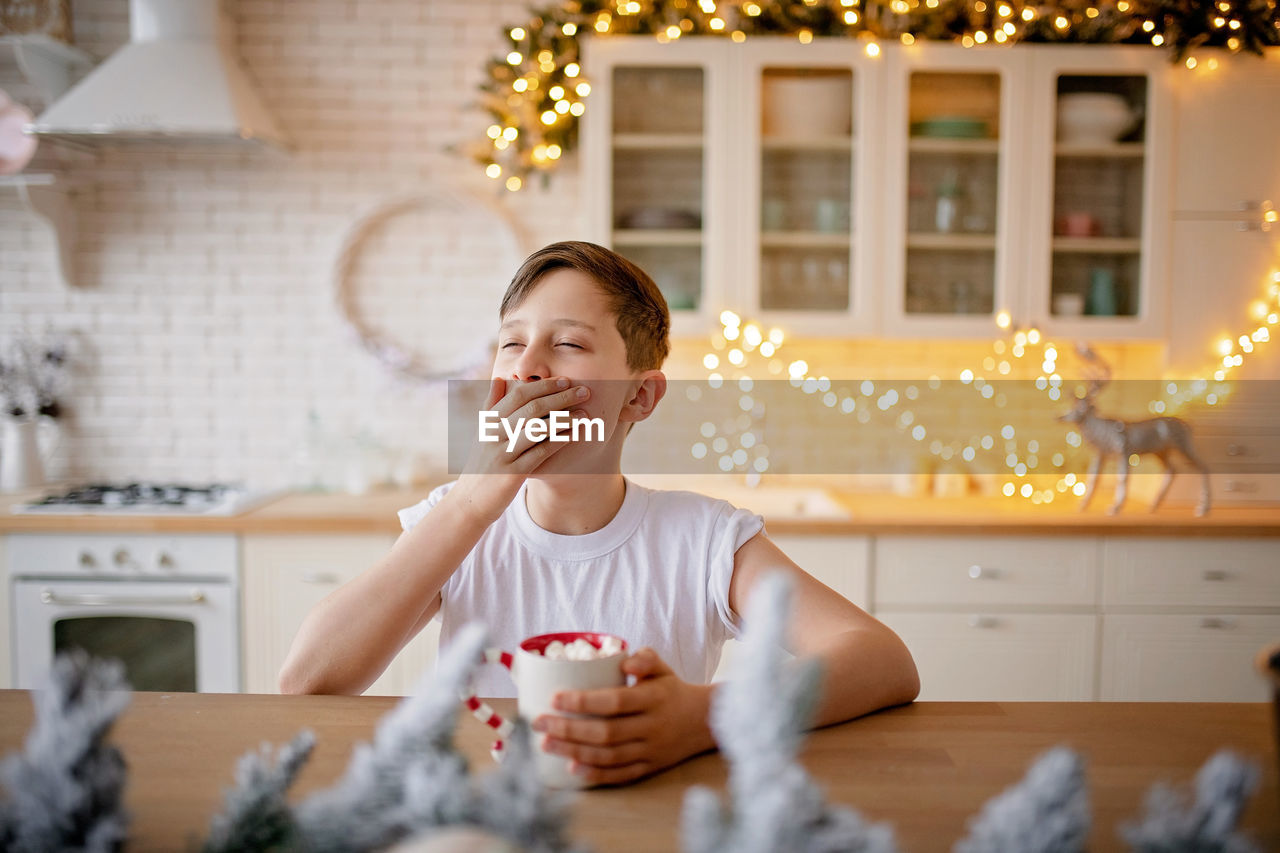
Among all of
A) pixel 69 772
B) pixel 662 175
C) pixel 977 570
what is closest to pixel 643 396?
pixel 69 772

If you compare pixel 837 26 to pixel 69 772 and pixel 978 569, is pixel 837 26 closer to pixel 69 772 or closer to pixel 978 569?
pixel 978 569

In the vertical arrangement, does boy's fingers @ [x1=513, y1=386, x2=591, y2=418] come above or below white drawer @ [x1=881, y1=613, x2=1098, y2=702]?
above

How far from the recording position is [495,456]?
1104 mm

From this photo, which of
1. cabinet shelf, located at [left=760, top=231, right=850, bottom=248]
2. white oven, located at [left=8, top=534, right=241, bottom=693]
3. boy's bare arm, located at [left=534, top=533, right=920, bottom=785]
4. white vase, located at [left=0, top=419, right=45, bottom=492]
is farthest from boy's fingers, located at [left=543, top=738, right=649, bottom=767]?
white vase, located at [left=0, top=419, right=45, bottom=492]

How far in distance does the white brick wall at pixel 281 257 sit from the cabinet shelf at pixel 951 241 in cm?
116

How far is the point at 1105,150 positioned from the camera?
2738 millimetres

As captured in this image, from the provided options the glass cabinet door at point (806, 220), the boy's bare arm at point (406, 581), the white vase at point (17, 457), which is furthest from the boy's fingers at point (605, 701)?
the white vase at point (17, 457)

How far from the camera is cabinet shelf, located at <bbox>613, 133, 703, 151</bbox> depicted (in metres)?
→ 2.73

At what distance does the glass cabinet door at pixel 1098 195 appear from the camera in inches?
108

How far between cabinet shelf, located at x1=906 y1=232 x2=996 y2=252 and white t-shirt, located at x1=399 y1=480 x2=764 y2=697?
180 centimetres

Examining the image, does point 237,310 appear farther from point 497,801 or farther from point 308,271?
point 497,801

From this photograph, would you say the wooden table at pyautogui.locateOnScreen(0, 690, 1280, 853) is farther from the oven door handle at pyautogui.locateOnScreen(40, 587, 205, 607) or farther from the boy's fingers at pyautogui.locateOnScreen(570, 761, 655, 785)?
the oven door handle at pyautogui.locateOnScreen(40, 587, 205, 607)

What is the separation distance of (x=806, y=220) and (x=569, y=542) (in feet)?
6.08

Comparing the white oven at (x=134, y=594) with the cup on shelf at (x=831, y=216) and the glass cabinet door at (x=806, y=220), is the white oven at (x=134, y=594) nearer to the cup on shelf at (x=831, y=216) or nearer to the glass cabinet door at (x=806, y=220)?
the glass cabinet door at (x=806, y=220)
